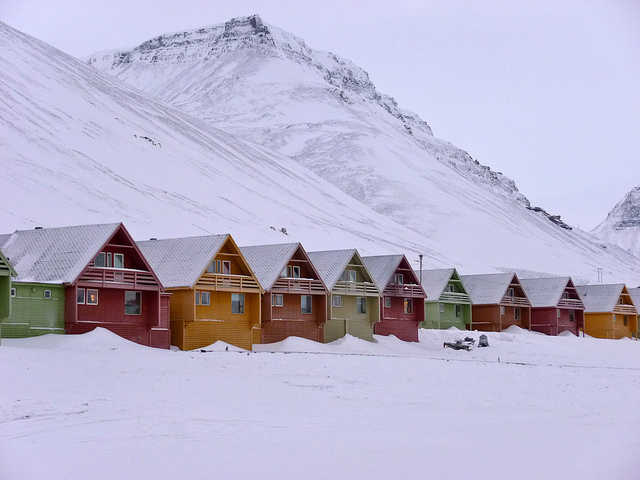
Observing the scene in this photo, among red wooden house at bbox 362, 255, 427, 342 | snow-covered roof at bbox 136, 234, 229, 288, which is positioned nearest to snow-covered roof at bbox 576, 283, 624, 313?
red wooden house at bbox 362, 255, 427, 342

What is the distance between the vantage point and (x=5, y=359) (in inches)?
1399

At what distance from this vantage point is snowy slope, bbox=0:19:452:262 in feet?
400

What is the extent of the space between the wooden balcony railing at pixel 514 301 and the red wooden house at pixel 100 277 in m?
42.9

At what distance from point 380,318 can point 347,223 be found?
112 meters

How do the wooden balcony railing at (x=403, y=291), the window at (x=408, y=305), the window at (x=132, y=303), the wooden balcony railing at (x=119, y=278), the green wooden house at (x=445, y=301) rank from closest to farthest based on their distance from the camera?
the wooden balcony railing at (x=119, y=278) → the window at (x=132, y=303) → the wooden balcony railing at (x=403, y=291) → the window at (x=408, y=305) → the green wooden house at (x=445, y=301)

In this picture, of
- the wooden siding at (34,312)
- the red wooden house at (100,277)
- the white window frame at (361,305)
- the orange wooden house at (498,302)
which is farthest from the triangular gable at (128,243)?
the orange wooden house at (498,302)

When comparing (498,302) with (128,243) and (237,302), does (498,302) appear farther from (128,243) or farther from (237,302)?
(128,243)

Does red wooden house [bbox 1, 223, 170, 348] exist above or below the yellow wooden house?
above

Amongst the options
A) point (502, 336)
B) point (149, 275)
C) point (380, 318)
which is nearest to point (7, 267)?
point (149, 275)

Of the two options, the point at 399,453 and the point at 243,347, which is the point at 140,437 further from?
the point at 243,347

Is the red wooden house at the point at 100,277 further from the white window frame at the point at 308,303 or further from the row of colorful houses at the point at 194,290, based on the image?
the white window frame at the point at 308,303

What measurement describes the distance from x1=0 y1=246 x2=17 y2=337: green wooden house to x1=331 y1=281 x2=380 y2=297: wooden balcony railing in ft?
85.8

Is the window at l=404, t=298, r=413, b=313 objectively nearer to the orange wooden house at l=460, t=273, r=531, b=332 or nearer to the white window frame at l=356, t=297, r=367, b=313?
the white window frame at l=356, t=297, r=367, b=313

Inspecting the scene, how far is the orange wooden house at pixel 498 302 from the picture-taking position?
85.6 metres
